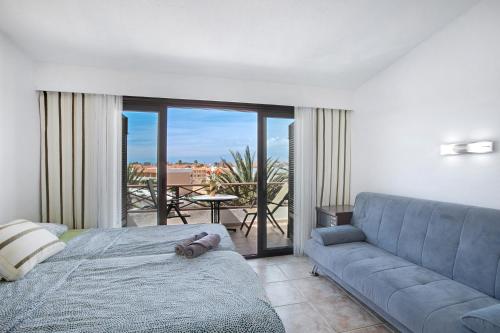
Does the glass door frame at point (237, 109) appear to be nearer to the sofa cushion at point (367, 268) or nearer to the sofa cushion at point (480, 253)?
the sofa cushion at point (367, 268)

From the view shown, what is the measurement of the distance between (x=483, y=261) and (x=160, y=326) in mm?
2216

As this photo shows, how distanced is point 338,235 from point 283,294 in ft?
2.92

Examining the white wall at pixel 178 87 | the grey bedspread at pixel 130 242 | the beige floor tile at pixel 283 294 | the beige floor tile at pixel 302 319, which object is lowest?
the beige floor tile at pixel 283 294

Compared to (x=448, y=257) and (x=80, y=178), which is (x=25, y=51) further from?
(x=448, y=257)

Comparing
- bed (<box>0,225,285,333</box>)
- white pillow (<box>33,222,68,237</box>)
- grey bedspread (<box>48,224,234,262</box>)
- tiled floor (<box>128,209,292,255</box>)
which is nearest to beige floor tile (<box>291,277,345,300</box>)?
tiled floor (<box>128,209,292,255</box>)

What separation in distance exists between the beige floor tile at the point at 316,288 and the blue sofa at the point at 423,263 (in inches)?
7.7

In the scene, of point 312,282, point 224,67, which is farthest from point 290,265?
point 224,67

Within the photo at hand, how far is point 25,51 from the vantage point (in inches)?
100

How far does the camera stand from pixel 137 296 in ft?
4.43

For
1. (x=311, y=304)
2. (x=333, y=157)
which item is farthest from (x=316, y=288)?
(x=333, y=157)

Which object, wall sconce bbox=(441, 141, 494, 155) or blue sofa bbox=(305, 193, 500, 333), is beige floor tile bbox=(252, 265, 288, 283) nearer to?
blue sofa bbox=(305, 193, 500, 333)

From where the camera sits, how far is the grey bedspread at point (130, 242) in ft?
6.47

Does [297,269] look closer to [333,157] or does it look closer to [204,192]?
[333,157]

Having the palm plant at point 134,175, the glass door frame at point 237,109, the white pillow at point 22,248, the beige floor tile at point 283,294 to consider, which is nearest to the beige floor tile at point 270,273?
the beige floor tile at point 283,294
